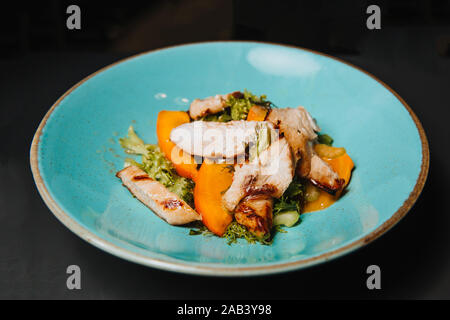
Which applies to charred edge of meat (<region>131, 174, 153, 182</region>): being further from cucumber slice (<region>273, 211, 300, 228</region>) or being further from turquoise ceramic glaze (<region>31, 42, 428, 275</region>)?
cucumber slice (<region>273, 211, 300, 228</region>)

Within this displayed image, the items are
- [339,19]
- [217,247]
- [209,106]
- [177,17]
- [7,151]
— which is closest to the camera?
[217,247]

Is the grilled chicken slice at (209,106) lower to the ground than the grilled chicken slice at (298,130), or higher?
higher

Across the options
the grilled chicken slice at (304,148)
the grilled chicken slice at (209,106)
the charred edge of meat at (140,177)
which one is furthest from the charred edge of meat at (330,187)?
the charred edge of meat at (140,177)

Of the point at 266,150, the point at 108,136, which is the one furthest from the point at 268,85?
the point at 108,136

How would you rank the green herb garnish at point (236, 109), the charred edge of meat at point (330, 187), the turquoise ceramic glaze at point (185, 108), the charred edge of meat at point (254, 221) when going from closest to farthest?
the turquoise ceramic glaze at point (185, 108), the charred edge of meat at point (254, 221), the charred edge of meat at point (330, 187), the green herb garnish at point (236, 109)

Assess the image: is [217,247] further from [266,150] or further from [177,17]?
[177,17]

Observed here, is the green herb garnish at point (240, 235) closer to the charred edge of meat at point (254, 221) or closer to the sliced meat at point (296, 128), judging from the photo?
the charred edge of meat at point (254, 221)

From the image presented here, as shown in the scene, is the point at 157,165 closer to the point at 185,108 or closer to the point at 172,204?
the point at 172,204
